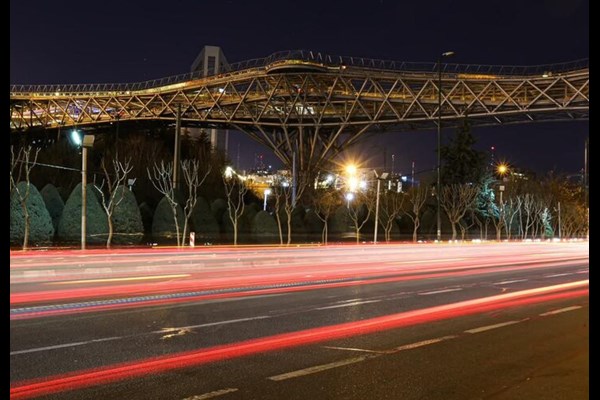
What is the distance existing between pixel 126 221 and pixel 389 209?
93.6 feet

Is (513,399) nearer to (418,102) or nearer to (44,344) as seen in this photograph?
(44,344)

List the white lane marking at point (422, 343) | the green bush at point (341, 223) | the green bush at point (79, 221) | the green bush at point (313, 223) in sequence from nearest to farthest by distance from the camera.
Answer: the white lane marking at point (422, 343)
the green bush at point (79, 221)
the green bush at point (313, 223)
the green bush at point (341, 223)

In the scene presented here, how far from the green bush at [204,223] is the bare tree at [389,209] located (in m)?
14.4

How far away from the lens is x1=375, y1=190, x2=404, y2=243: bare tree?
4991 centimetres

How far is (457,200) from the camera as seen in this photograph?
59.4m

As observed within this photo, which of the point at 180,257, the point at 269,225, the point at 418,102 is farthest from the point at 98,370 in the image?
the point at 418,102

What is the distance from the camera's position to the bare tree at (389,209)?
1965 inches

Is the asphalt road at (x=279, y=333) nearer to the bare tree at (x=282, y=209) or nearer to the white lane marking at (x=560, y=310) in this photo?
the white lane marking at (x=560, y=310)

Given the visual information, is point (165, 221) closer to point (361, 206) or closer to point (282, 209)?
point (282, 209)

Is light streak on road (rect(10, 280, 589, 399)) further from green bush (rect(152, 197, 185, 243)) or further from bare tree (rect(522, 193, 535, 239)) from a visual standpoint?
bare tree (rect(522, 193, 535, 239))

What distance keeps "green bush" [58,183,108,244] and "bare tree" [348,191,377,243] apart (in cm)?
2169

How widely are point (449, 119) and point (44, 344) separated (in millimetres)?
65723

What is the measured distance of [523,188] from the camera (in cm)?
7194

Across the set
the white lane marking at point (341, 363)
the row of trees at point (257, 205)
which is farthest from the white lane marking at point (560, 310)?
the row of trees at point (257, 205)
